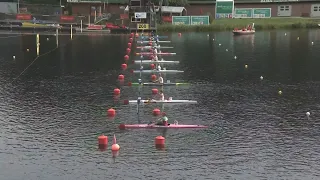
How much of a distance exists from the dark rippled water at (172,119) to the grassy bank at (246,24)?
35.3 m

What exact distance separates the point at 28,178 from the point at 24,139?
5031mm

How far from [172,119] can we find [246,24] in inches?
2556

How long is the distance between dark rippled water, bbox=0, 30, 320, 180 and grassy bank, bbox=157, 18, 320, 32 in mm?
35292

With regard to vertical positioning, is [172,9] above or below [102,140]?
above

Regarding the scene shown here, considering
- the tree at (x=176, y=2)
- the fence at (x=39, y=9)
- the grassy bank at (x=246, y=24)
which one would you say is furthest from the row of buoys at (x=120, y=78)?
the fence at (x=39, y=9)

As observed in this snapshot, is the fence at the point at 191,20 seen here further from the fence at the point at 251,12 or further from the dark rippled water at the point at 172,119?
the dark rippled water at the point at 172,119

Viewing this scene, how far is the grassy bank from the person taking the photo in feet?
284

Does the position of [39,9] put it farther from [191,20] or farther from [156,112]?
[156,112]

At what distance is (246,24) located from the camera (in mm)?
88625

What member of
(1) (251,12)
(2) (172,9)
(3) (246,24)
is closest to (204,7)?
(2) (172,9)

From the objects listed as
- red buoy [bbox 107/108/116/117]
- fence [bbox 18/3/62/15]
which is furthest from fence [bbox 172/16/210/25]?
red buoy [bbox 107/108/116/117]

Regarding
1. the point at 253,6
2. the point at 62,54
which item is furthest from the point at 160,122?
the point at 253,6

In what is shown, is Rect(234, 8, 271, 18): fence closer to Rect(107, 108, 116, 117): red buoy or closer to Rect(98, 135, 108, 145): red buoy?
Rect(107, 108, 116, 117): red buoy

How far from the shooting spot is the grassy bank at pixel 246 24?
86.5m
